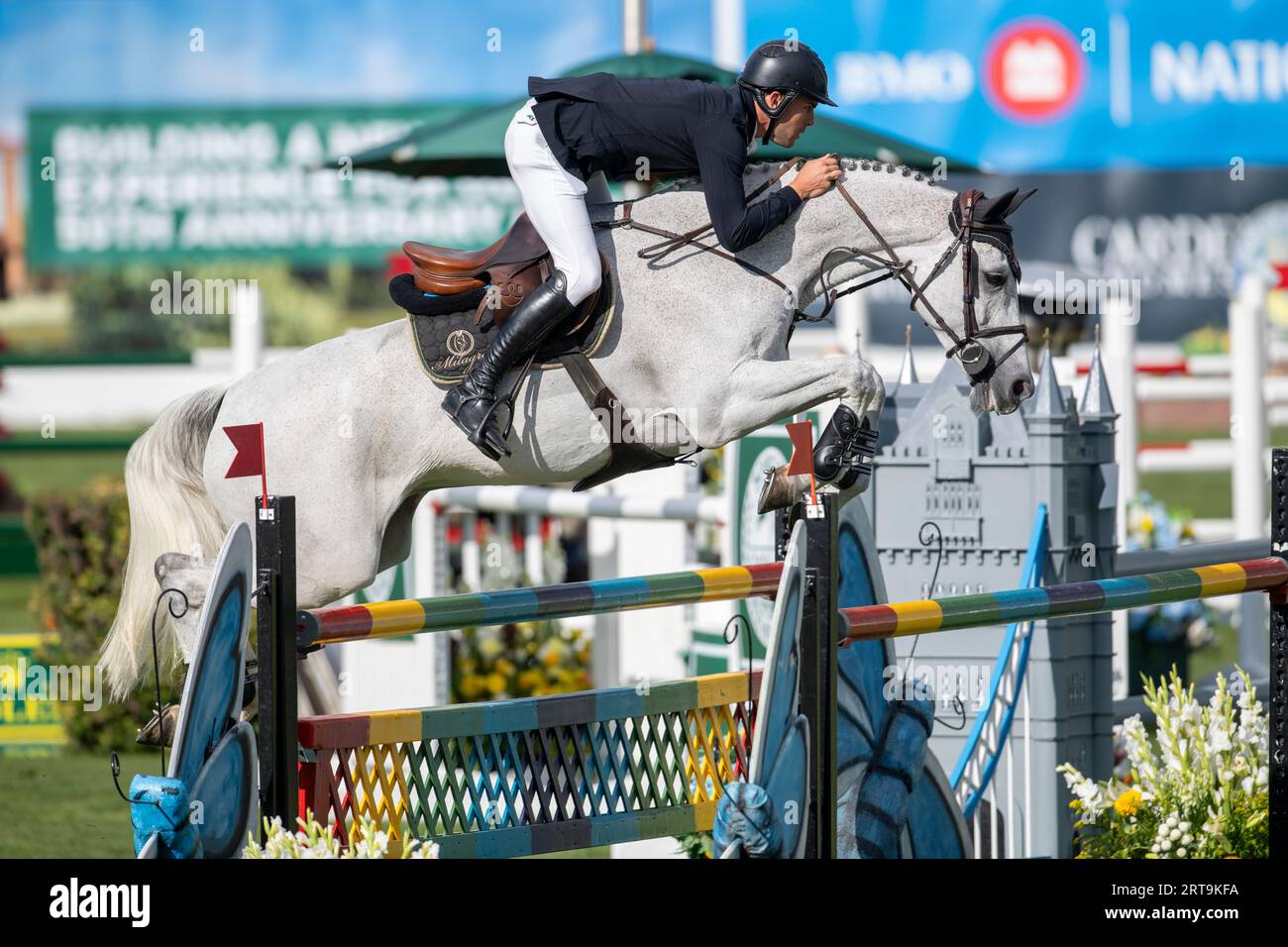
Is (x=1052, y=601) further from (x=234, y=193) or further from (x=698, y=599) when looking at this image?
(x=234, y=193)

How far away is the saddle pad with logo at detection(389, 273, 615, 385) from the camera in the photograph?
3.83 meters

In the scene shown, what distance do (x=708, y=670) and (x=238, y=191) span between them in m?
6.79

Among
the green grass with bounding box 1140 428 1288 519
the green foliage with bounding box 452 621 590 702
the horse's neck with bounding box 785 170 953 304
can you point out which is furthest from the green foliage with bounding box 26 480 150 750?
the green grass with bounding box 1140 428 1288 519

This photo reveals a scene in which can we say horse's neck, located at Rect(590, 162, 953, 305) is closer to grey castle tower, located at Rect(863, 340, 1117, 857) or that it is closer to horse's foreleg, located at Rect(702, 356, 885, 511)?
horse's foreleg, located at Rect(702, 356, 885, 511)

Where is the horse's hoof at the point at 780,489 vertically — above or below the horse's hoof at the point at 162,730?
above

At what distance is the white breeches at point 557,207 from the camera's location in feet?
12.4

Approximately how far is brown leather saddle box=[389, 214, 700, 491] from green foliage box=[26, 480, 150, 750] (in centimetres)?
371

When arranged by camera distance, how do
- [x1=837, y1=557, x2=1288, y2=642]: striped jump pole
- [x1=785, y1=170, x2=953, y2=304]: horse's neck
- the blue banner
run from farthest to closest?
the blue banner < [x1=785, y1=170, x2=953, y2=304]: horse's neck < [x1=837, y1=557, x2=1288, y2=642]: striped jump pole

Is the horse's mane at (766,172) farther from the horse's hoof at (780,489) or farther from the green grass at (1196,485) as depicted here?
the green grass at (1196,485)

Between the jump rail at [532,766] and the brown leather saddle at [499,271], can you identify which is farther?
the brown leather saddle at [499,271]

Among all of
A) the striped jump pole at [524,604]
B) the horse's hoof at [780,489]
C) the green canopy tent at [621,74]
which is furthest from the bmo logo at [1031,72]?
the horse's hoof at [780,489]

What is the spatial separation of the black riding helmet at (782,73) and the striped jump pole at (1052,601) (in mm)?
1083

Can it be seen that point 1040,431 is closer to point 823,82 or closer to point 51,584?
point 823,82

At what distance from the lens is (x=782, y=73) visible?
12.4 feet
